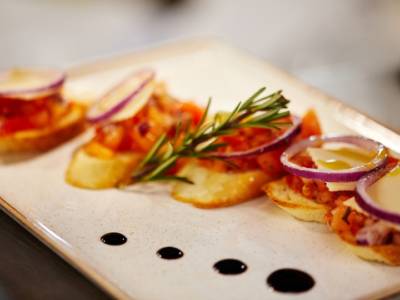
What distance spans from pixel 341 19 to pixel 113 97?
3700mm

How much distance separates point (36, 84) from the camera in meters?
3.75

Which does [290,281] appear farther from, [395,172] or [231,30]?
[231,30]

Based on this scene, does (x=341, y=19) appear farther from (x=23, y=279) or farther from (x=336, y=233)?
(x=23, y=279)

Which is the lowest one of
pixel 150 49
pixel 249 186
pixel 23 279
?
pixel 23 279

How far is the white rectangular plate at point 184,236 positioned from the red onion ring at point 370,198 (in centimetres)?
20

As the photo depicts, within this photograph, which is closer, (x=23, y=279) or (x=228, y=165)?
(x=23, y=279)

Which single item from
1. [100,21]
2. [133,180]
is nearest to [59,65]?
[100,21]

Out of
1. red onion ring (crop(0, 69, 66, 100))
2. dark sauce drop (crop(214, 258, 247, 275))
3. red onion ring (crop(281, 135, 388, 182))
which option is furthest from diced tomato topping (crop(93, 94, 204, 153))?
dark sauce drop (crop(214, 258, 247, 275))

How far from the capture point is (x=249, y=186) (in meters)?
3.13

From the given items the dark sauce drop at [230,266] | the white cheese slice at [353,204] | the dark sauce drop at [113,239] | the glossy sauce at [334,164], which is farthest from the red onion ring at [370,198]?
the dark sauce drop at [113,239]

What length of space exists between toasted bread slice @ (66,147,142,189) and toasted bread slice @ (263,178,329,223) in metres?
0.66

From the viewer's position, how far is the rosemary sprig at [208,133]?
122 inches

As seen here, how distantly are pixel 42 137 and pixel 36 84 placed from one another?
282 millimetres

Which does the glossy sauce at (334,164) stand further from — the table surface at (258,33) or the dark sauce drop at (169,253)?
the table surface at (258,33)
